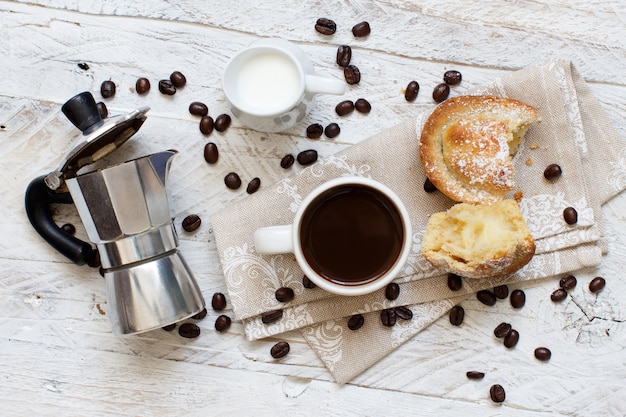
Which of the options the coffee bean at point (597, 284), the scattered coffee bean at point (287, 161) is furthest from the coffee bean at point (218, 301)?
the coffee bean at point (597, 284)

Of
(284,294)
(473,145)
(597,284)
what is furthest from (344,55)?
(597,284)

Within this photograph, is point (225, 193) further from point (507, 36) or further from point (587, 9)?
point (587, 9)

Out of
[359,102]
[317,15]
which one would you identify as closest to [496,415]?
[359,102]

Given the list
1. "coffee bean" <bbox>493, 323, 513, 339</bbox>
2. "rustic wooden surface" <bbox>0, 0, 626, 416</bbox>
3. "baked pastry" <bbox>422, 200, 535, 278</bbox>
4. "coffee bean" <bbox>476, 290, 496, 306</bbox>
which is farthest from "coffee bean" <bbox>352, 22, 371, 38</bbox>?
"coffee bean" <bbox>493, 323, 513, 339</bbox>

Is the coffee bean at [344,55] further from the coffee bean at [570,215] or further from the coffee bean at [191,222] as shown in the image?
the coffee bean at [570,215]

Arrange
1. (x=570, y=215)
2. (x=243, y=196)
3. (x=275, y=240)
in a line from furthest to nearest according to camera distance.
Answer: (x=243, y=196), (x=570, y=215), (x=275, y=240)

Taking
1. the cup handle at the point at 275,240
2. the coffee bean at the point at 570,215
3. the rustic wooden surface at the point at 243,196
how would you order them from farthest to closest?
1. the rustic wooden surface at the point at 243,196
2. the coffee bean at the point at 570,215
3. the cup handle at the point at 275,240

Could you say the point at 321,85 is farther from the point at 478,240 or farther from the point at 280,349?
the point at 280,349
